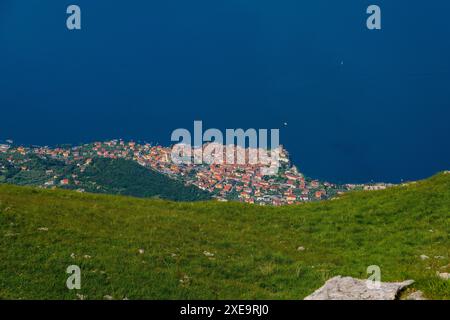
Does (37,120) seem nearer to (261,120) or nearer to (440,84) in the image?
(261,120)

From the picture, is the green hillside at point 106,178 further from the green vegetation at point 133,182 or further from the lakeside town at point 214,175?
the lakeside town at point 214,175

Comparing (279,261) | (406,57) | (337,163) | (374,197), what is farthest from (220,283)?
(406,57)

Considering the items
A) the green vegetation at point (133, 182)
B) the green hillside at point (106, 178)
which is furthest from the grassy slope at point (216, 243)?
the green hillside at point (106, 178)

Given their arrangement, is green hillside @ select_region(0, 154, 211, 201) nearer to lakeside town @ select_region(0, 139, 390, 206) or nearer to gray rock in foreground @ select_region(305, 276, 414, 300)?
lakeside town @ select_region(0, 139, 390, 206)

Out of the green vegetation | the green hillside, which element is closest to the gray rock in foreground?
the green vegetation

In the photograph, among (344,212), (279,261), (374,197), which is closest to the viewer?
(279,261)

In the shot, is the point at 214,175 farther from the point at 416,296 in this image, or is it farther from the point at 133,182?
the point at 416,296

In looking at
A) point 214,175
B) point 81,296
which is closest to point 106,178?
point 214,175
